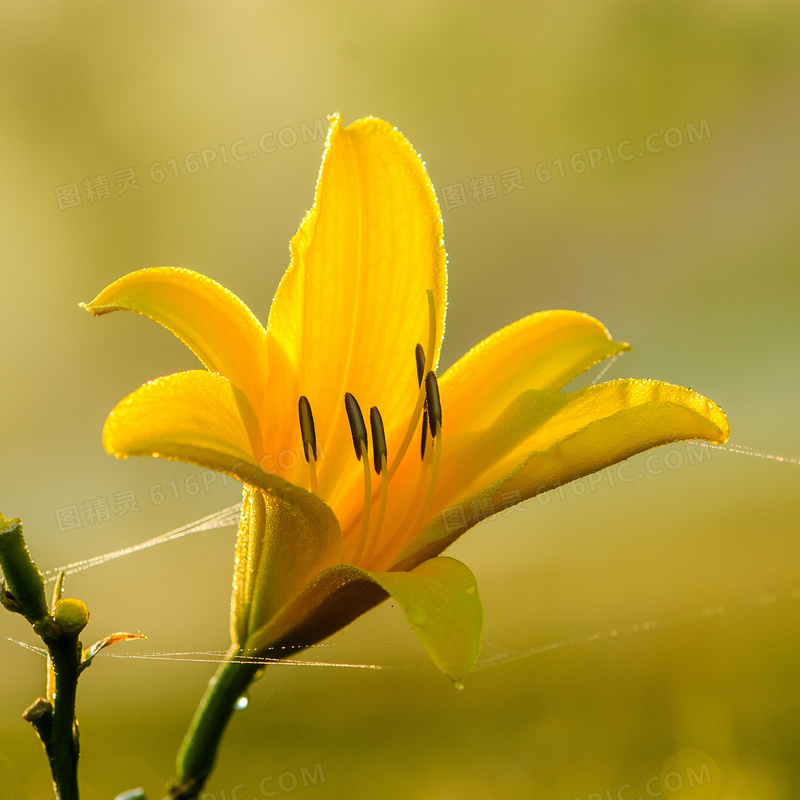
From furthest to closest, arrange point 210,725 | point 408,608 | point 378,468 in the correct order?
point 378,468, point 210,725, point 408,608

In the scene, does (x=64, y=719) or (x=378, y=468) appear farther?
(x=378, y=468)

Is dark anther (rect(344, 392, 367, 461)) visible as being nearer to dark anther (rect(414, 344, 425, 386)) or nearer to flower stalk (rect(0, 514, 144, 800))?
dark anther (rect(414, 344, 425, 386))

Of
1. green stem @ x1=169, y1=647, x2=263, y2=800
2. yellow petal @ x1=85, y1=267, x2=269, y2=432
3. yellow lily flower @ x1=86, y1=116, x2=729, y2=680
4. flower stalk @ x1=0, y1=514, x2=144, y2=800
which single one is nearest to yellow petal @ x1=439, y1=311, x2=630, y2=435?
yellow lily flower @ x1=86, y1=116, x2=729, y2=680

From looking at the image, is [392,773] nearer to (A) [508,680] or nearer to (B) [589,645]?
(A) [508,680]

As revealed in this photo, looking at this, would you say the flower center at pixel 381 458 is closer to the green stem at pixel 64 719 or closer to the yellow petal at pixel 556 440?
the yellow petal at pixel 556 440

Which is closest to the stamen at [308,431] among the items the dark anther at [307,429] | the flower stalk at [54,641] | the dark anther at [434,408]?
the dark anther at [307,429]

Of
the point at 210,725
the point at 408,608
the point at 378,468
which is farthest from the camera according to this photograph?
the point at 378,468

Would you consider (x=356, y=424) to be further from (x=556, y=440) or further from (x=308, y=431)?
(x=556, y=440)

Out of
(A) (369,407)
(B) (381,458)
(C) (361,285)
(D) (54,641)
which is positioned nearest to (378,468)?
(B) (381,458)
